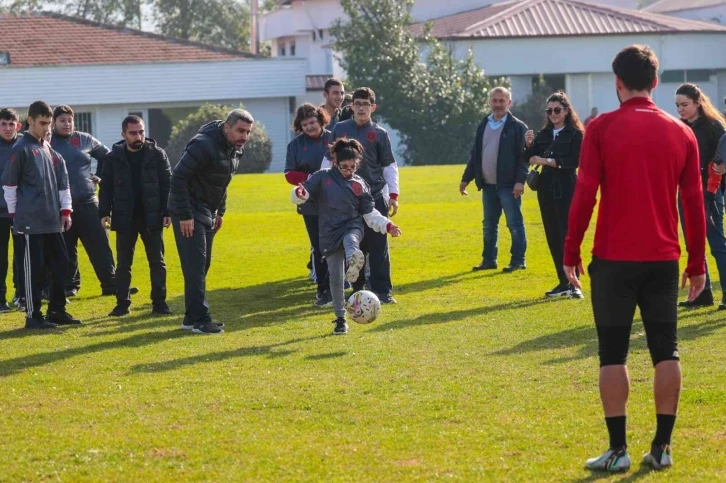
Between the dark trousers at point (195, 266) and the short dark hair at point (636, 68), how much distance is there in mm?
5554

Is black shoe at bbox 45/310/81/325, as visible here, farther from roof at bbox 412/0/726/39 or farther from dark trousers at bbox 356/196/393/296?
roof at bbox 412/0/726/39

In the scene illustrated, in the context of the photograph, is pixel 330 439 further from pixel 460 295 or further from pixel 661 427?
pixel 460 295

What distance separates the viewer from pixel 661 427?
6.05 metres

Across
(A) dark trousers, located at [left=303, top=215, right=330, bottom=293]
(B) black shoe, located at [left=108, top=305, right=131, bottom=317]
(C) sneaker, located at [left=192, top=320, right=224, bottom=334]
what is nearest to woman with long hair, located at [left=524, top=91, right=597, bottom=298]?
(A) dark trousers, located at [left=303, top=215, right=330, bottom=293]

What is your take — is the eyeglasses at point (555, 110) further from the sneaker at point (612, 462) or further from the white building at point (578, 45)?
the white building at point (578, 45)

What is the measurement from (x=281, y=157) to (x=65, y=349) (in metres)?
43.6

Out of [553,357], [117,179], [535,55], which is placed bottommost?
[553,357]

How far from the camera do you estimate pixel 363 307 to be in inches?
400

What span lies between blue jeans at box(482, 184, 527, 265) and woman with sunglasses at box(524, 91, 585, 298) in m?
2.01

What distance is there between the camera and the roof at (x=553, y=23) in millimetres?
55969

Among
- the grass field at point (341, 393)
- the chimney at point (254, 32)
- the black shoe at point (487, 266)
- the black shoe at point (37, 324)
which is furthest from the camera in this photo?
the chimney at point (254, 32)

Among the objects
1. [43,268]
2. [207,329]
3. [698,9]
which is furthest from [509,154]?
[698,9]

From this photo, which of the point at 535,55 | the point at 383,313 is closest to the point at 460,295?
the point at 383,313

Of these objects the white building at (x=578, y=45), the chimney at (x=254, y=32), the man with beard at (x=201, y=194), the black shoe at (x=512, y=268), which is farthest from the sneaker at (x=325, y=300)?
the chimney at (x=254, y=32)
